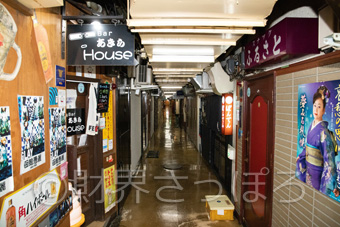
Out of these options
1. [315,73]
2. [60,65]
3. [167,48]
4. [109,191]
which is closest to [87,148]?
[109,191]

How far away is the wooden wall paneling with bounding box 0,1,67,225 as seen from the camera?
6.41 feet

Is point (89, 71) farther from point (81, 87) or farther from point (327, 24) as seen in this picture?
point (327, 24)

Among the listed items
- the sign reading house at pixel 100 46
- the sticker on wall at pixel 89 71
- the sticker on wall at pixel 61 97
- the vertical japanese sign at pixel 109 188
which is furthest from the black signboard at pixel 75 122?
the sign reading house at pixel 100 46

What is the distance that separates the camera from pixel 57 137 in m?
2.83

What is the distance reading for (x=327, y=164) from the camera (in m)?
2.39

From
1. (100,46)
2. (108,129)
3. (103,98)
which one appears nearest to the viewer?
(100,46)

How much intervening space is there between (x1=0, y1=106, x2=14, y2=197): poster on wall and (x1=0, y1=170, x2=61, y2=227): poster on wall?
0.36 feet

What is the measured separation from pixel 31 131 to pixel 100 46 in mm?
1433

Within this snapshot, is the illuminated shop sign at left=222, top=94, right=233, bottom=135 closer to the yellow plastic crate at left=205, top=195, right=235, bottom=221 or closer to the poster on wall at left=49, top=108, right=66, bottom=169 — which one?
the yellow plastic crate at left=205, top=195, right=235, bottom=221

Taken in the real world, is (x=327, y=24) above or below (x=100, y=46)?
above

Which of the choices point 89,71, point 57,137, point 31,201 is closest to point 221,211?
point 57,137

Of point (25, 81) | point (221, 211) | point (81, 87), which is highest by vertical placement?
point (81, 87)

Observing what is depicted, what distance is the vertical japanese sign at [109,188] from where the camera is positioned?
5059 millimetres

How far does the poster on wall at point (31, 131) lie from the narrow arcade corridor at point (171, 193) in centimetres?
350
